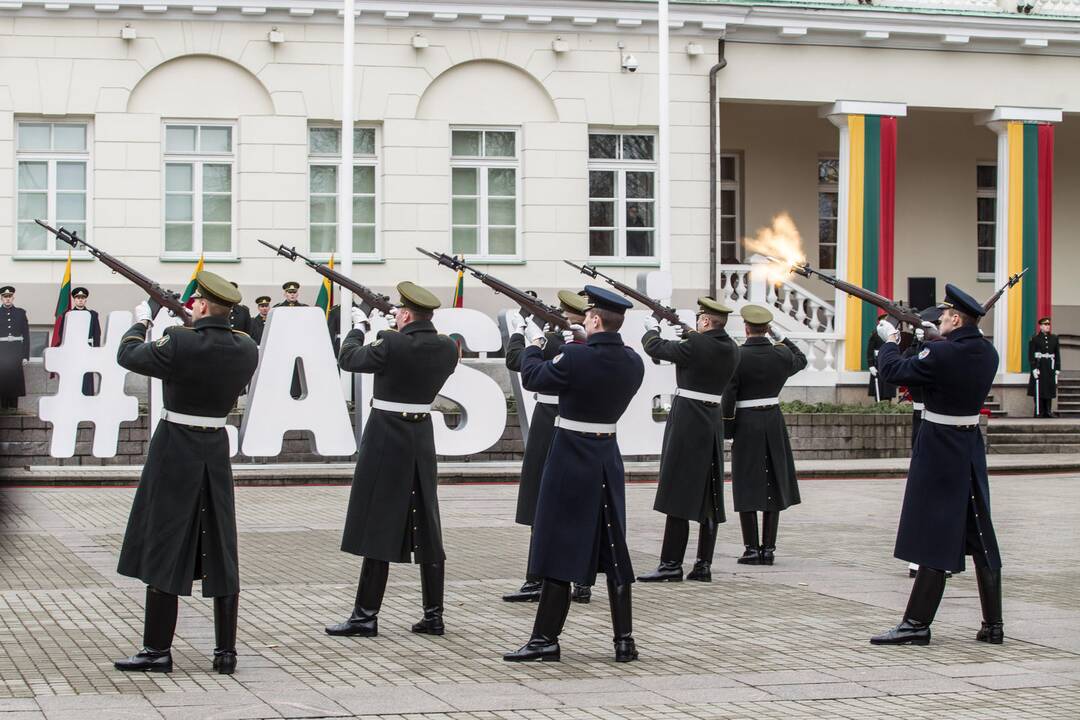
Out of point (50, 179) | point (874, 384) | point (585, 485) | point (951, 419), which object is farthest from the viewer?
point (874, 384)

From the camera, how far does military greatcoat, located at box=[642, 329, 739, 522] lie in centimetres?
1106

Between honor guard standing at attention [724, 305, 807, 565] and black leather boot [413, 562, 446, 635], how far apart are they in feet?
12.7

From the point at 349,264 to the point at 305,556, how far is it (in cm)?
1024

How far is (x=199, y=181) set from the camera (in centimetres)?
2516

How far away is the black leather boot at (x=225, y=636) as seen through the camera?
7.34 meters

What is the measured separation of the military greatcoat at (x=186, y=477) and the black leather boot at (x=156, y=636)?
0.09 metres

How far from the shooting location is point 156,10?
24.6 meters

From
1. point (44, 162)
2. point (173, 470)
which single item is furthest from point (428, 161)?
point (173, 470)

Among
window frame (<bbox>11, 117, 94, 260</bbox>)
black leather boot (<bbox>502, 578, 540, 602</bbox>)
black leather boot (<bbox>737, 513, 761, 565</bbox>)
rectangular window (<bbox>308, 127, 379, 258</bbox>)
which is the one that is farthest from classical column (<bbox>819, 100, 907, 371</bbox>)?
black leather boot (<bbox>502, 578, 540, 602</bbox>)

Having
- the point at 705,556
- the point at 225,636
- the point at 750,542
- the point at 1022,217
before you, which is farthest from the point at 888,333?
the point at 1022,217

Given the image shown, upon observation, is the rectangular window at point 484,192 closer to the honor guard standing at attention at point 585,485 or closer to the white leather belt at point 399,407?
the white leather belt at point 399,407

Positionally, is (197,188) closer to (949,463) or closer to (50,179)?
(50,179)

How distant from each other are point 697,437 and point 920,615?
10.0 feet

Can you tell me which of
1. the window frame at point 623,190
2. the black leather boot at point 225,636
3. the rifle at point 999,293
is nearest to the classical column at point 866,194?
the window frame at point 623,190
